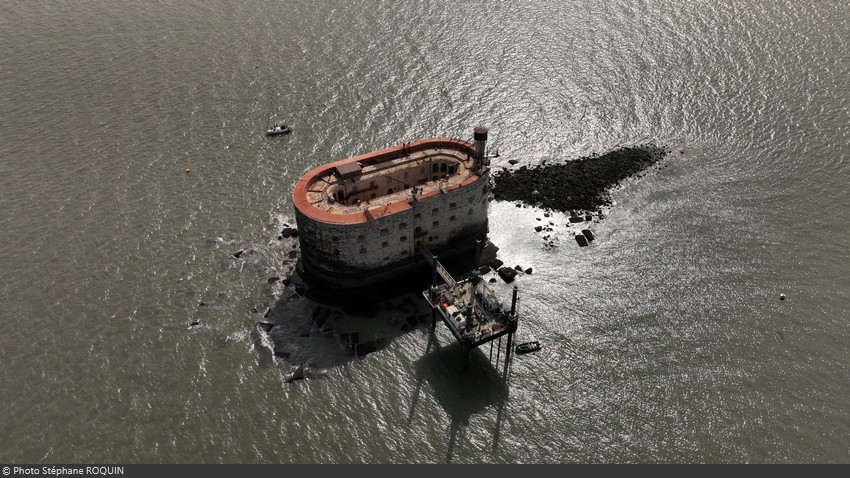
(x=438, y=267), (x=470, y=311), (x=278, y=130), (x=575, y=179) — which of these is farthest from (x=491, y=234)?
(x=278, y=130)

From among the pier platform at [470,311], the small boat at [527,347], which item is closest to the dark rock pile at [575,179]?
the pier platform at [470,311]

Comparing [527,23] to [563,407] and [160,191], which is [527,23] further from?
[563,407]

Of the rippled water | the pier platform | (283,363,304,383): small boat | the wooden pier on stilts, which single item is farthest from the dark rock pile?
(283,363,304,383): small boat

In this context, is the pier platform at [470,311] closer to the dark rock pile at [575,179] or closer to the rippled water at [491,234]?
the rippled water at [491,234]

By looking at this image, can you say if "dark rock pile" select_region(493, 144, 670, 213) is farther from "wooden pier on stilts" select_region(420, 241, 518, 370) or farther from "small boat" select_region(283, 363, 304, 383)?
"small boat" select_region(283, 363, 304, 383)

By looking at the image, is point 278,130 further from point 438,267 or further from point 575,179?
point 575,179

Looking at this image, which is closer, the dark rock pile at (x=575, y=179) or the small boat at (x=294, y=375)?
the small boat at (x=294, y=375)
